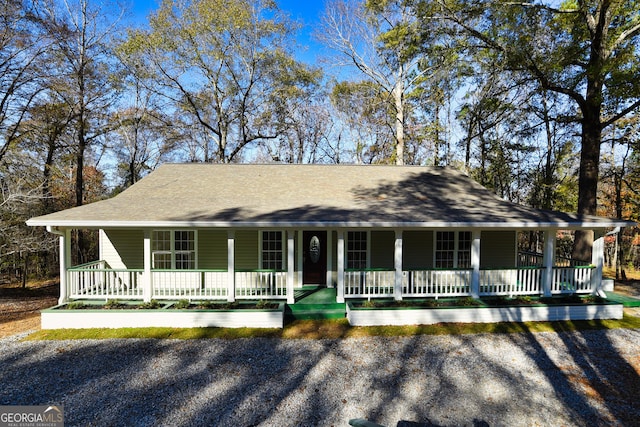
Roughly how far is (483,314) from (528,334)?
1.07 m

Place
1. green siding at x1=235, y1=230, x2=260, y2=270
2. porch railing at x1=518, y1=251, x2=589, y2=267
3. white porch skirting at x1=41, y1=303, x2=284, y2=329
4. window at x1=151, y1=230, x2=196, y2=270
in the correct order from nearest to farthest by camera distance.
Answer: white porch skirting at x1=41, y1=303, x2=284, y2=329 → window at x1=151, y1=230, x2=196, y2=270 → green siding at x1=235, y1=230, x2=260, y2=270 → porch railing at x1=518, y1=251, x2=589, y2=267

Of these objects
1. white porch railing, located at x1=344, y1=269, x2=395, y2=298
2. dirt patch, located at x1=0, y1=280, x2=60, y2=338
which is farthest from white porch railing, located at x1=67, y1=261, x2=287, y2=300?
white porch railing, located at x1=344, y1=269, x2=395, y2=298

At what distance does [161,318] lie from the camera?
8.06 m

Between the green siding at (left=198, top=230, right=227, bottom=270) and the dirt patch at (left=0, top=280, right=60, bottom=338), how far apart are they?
447cm

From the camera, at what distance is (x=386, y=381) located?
5.69m

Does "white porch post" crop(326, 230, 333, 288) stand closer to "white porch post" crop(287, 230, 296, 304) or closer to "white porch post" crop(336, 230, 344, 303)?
"white porch post" crop(336, 230, 344, 303)

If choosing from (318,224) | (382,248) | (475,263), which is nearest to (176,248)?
(318,224)

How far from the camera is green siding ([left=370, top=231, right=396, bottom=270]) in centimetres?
1064

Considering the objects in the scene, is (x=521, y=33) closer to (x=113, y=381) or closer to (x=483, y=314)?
(x=483, y=314)

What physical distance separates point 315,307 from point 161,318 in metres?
4.05

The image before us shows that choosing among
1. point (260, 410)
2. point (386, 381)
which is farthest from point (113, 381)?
point (386, 381)

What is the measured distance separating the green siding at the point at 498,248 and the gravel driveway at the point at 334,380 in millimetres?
3676

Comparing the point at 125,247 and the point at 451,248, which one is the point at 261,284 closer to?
the point at 125,247

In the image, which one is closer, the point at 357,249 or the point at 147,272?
the point at 147,272
